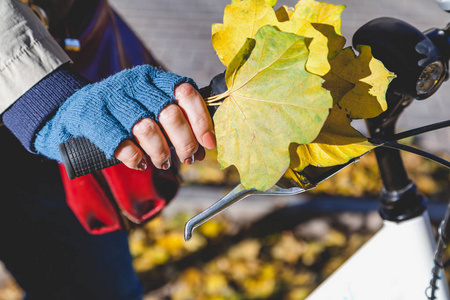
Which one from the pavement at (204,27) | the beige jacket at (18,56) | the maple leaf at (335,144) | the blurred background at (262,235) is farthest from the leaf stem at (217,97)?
the pavement at (204,27)

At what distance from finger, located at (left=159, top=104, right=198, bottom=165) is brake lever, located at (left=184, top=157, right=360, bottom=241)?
109 millimetres

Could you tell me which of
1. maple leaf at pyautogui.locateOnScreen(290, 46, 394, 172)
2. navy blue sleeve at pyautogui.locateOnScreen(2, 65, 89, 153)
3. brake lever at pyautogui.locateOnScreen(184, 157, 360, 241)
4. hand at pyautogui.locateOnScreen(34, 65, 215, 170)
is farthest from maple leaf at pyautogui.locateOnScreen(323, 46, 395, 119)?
navy blue sleeve at pyautogui.locateOnScreen(2, 65, 89, 153)

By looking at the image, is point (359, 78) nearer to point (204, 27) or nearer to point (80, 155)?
point (80, 155)

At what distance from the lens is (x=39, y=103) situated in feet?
3.28

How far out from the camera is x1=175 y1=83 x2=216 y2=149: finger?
760mm

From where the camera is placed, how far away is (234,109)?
73cm

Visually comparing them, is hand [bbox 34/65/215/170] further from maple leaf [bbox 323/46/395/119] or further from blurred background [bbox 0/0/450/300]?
blurred background [bbox 0/0/450/300]

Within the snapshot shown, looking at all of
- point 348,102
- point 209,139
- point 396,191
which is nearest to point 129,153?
point 209,139

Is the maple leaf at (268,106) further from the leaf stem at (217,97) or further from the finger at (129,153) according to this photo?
the finger at (129,153)

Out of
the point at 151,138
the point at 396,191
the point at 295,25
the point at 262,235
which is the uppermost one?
the point at 295,25

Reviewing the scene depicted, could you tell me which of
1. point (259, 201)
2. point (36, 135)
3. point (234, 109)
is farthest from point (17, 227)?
point (259, 201)

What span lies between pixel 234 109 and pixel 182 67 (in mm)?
3301

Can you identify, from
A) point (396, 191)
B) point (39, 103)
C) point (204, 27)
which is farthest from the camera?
point (204, 27)

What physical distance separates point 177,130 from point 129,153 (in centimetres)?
10
